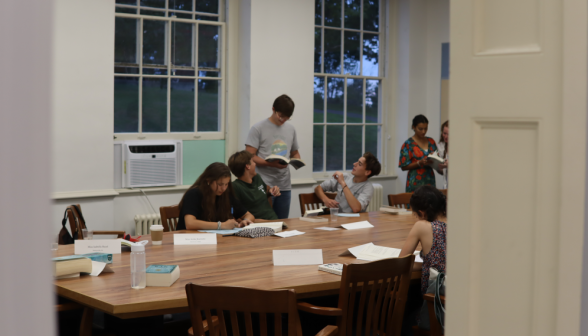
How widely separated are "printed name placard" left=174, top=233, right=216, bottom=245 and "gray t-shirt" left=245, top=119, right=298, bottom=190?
6.00ft

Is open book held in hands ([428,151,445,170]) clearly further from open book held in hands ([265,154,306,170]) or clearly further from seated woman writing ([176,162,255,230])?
seated woman writing ([176,162,255,230])

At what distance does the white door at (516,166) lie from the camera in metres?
1.22

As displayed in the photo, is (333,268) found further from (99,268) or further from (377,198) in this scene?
(377,198)

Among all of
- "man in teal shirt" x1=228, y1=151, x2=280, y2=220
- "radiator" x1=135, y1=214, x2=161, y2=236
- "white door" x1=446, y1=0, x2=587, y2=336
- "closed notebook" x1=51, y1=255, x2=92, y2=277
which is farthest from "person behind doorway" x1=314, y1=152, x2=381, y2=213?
"white door" x1=446, y1=0, x2=587, y2=336

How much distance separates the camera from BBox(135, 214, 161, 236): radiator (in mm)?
5730

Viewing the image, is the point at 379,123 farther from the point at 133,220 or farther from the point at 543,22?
the point at 543,22

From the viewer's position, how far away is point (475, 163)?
136cm

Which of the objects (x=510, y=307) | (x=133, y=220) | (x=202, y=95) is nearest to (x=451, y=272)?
(x=510, y=307)

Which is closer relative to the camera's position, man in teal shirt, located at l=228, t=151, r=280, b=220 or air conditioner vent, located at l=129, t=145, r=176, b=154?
man in teal shirt, located at l=228, t=151, r=280, b=220

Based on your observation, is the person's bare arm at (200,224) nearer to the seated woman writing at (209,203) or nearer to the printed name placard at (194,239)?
the seated woman writing at (209,203)

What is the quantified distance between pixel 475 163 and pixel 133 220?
4.95m

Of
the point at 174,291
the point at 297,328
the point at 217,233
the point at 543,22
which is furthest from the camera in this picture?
the point at 217,233

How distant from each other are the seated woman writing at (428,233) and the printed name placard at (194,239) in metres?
1.28

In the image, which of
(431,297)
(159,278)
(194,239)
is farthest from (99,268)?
(431,297)
